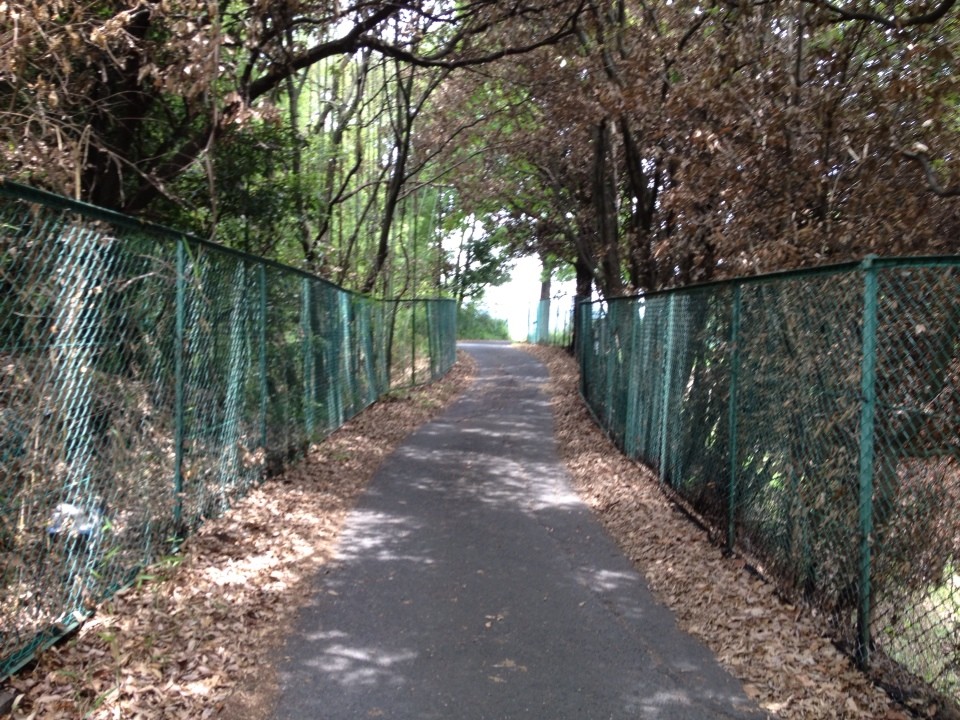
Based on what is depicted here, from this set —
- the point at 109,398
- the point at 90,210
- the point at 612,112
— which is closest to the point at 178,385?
the point at 109,398

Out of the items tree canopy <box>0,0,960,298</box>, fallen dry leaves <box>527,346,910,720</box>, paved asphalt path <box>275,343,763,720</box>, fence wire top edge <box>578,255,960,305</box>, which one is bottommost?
paved asphalt path <box>275,343,763,720</box>

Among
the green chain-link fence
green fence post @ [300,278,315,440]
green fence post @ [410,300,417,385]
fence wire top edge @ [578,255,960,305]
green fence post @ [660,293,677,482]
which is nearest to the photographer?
fence wire top edge @ [578,255,960,305]

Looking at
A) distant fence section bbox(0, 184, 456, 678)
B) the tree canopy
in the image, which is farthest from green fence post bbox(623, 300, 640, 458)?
distant fence section bbox(0, 184, 456, 678)

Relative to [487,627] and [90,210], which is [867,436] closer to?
[487,627]

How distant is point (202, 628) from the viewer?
479 cm

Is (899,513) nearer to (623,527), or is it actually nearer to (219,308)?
(623,527)

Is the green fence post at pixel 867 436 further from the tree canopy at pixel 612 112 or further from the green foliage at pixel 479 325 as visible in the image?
the green foliage at pixel 479 325

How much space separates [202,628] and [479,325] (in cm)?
4398

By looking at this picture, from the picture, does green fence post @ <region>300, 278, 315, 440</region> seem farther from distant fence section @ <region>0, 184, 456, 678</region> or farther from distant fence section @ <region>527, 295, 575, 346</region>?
distant fence section @ <region>527, 295, 575, 346</region>

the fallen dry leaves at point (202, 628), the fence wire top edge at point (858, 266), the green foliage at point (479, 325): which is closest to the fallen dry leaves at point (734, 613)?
the fence wire top edge at point (858, 266)

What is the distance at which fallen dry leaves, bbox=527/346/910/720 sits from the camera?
4.10m

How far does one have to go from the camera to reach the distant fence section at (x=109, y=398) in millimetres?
3900

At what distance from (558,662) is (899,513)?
6.41 ft

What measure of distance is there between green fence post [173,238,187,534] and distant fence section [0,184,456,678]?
12mm
